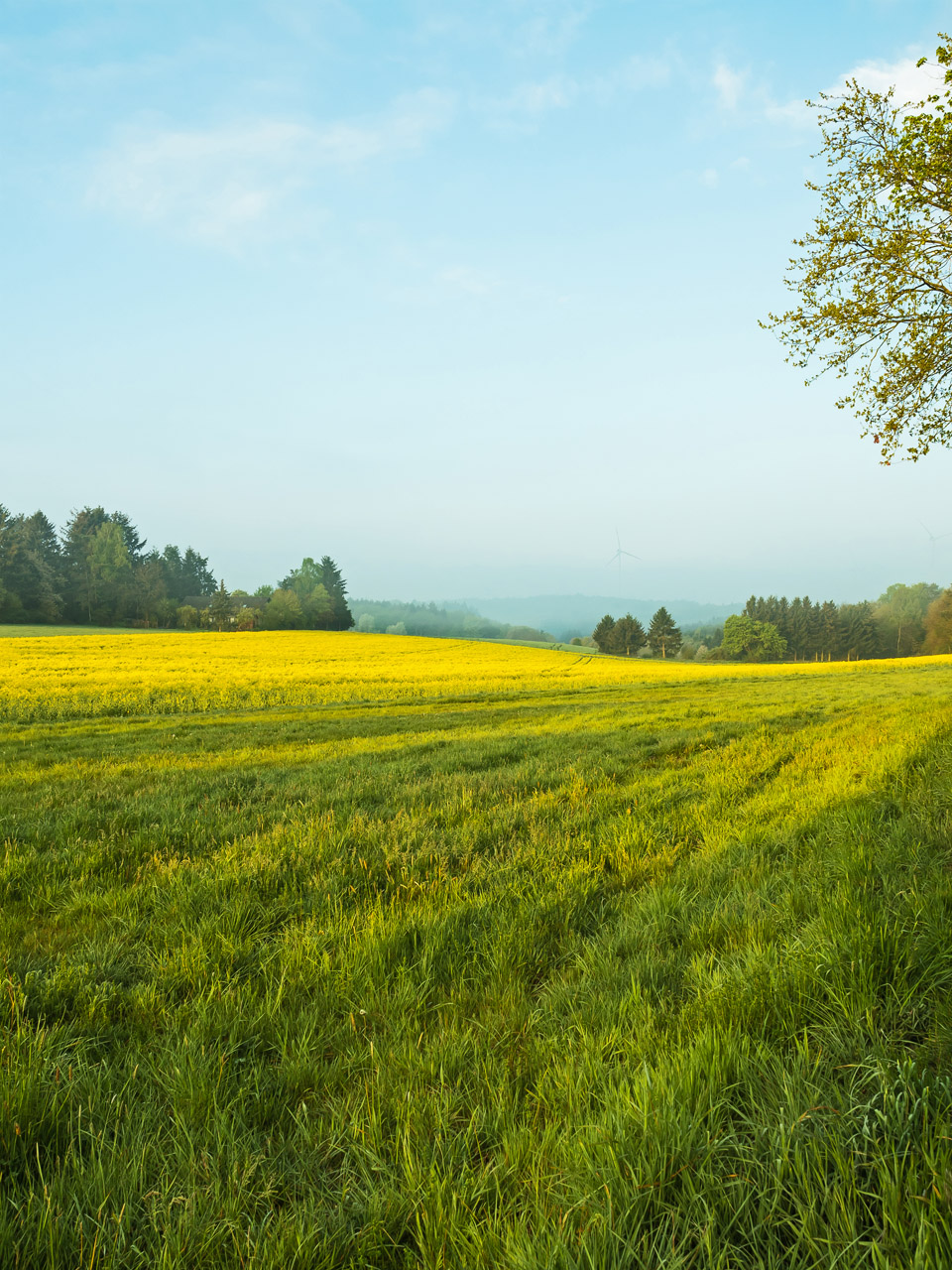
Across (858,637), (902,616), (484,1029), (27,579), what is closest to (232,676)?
(484,1029)

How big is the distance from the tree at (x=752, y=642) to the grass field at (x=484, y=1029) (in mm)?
116862

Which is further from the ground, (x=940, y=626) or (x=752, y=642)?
(x=940, y=626)

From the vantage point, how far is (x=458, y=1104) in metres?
2.21

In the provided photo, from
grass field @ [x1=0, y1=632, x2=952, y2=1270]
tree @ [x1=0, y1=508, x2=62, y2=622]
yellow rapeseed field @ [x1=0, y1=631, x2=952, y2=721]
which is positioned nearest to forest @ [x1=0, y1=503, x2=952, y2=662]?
tree @ [x1=0, y1=508, x2=62, y2=622]

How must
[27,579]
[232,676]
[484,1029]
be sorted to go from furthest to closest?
[27,579], [232,676], [484,1029]

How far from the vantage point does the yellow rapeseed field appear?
23.0 m

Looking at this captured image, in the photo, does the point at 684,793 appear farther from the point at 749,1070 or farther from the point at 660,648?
the point at 660,648

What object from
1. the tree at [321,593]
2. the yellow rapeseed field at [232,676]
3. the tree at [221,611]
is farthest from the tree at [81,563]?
the yellow rapeseed field at [232,676]

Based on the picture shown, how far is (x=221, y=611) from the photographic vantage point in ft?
325

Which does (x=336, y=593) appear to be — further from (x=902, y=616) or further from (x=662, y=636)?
(x=902, y=616)

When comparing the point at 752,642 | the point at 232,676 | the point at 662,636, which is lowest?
the point at 232,676

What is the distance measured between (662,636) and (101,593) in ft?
324

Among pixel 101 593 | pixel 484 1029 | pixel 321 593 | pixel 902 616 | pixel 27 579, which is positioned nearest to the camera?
pixel 484 1029

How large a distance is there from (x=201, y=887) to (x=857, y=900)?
4065 mm
